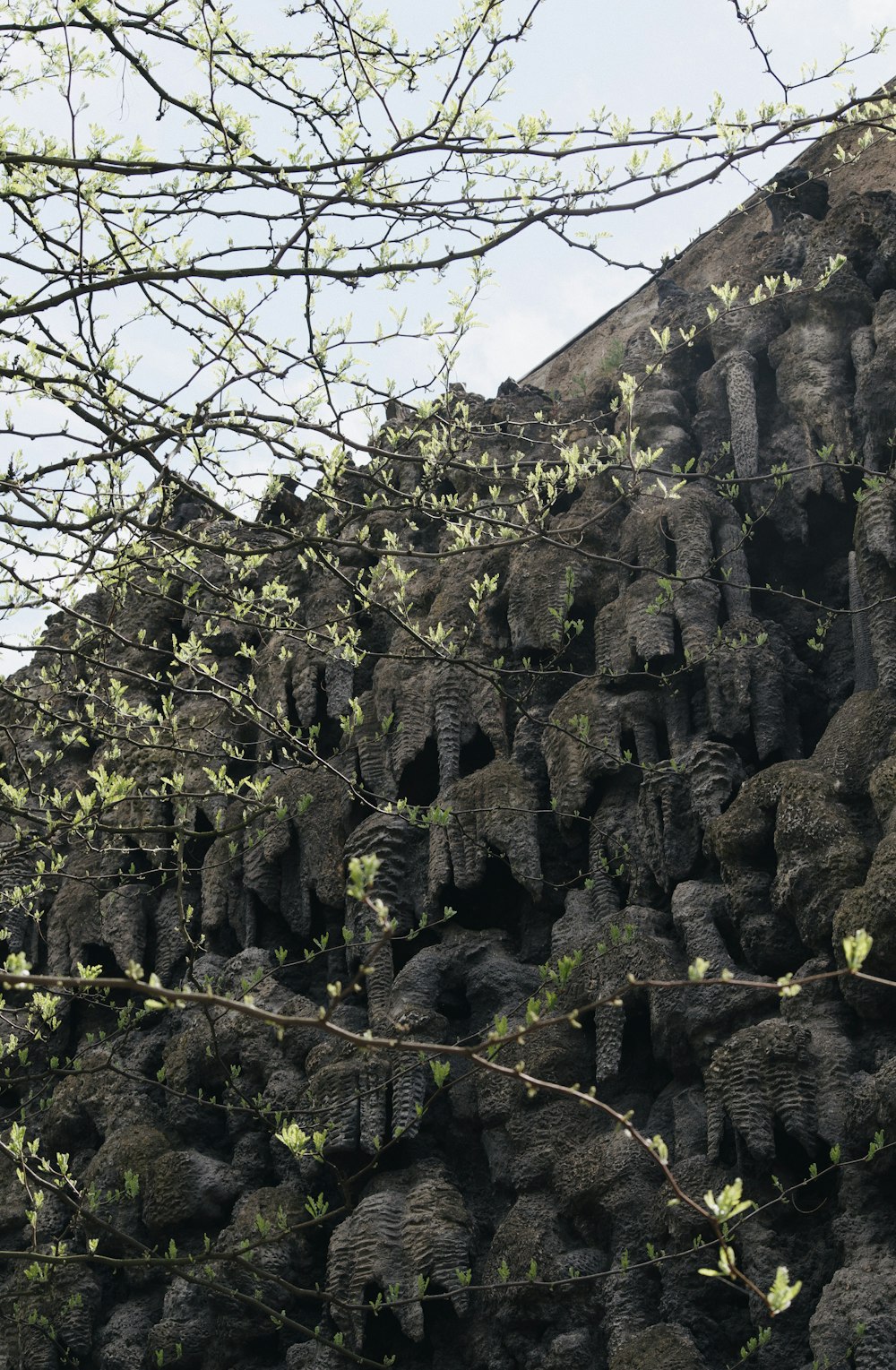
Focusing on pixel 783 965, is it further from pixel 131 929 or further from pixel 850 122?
pixel 131 929

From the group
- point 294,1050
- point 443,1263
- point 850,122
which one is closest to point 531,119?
point 850,122

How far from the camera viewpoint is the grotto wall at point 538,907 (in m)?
7.54

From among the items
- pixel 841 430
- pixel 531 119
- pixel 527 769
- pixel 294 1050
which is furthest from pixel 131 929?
pixel 531 119

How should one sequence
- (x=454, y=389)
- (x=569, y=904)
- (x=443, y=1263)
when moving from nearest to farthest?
1. (x=443, y=1263)
2. (x=569, y=904)
3. (x=454, y=389)

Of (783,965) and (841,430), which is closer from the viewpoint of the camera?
(783,965)

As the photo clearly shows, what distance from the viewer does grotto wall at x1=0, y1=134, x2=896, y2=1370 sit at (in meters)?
7.54

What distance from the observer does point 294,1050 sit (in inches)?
420

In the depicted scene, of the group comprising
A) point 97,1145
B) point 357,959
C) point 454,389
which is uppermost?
point 454,389

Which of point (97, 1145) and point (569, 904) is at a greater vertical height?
point (569, 904)

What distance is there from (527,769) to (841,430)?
3342 millimetres

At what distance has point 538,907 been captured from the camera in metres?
10.2

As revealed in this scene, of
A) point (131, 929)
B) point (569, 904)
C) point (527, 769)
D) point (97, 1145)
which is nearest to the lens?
point (569, 904)

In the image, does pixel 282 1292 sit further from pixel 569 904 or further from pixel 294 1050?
pixel 569 904

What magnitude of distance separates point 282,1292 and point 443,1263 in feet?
4.42
